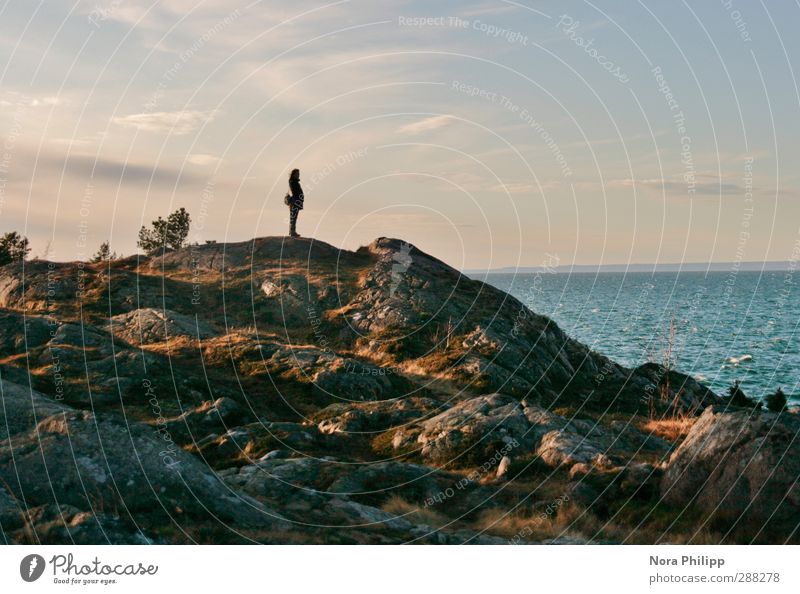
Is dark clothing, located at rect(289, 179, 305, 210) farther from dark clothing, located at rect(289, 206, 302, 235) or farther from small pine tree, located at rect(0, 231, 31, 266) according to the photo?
small pine tree, located at rect(0, 231, 31, 266)

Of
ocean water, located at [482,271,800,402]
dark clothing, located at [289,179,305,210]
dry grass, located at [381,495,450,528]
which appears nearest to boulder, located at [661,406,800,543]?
dry grass, located at [381,495,450,528]

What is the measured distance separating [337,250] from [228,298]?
364 inches

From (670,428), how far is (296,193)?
2962 centimetres

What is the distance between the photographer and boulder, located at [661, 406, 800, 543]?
1630 cm

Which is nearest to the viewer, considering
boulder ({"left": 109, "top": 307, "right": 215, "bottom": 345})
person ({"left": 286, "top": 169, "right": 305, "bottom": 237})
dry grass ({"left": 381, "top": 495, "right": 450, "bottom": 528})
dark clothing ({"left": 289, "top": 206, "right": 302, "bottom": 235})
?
dry grass ({"left": 381, "top": 495, "right": 450, "bottom": 528})

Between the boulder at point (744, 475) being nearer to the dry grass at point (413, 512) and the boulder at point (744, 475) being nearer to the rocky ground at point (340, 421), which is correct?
the rocky ground at point (340, 421)

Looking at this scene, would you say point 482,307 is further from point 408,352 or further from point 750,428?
point 750,428

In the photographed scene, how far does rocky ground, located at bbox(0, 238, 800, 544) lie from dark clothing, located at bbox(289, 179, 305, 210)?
122 inches

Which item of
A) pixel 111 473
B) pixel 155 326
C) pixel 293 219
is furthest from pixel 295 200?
pixel 111 473

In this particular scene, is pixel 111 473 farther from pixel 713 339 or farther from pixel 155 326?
pixel 713 339

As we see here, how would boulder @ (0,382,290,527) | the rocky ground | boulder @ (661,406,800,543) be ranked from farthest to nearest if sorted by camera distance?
boulder @ (661,406,800,543)
the rocky ground
boulder @ (0,382,290,527)

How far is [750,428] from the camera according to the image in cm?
1744

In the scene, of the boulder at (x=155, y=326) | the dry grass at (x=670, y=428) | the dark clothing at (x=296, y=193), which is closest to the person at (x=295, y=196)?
the dark clothing at (x=296, y=193)

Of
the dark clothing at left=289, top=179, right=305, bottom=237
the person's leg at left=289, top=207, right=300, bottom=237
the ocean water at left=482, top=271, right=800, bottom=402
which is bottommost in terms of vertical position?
the ocean water at left=482, top=271, right=800, bottom=402
